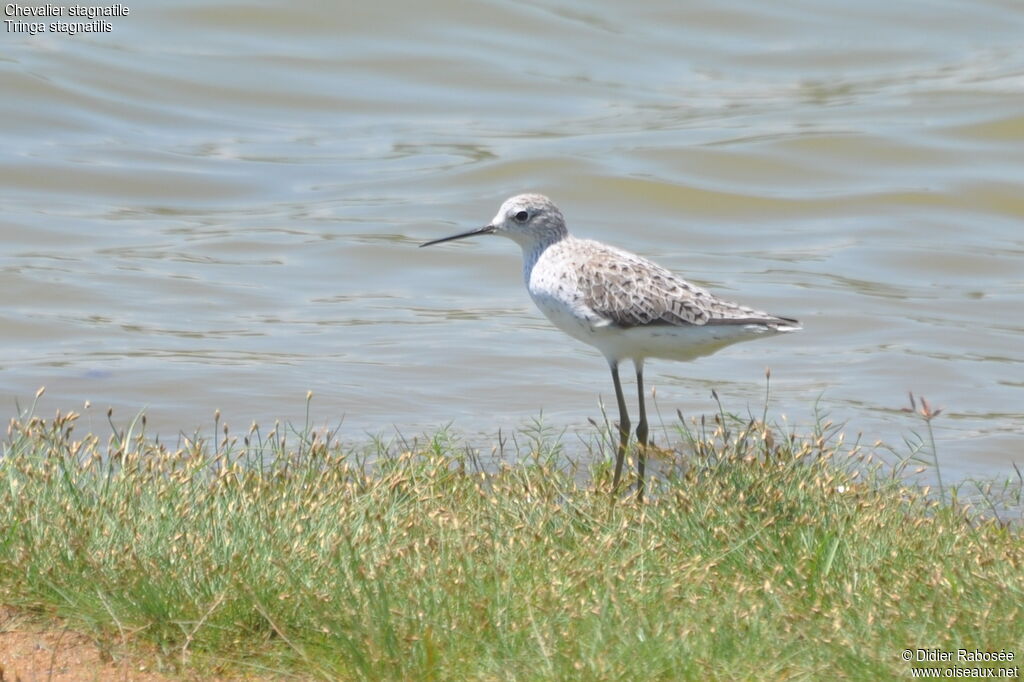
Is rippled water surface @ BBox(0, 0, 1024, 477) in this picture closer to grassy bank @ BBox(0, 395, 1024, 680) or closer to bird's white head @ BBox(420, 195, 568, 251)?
bird's white head @ BBox(420, 195, 568, 251)

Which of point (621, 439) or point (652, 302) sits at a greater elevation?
point (652, 302)

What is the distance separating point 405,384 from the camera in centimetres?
986

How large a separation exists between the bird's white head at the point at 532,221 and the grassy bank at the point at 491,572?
203cm

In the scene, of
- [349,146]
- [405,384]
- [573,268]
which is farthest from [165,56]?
[573,268]

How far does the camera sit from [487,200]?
1424 centimetres

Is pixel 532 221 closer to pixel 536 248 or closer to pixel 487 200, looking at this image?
pixel 536 248

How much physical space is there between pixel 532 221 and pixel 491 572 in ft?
10.3

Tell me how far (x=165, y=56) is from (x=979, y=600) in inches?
580

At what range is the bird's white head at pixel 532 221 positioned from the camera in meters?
7.63

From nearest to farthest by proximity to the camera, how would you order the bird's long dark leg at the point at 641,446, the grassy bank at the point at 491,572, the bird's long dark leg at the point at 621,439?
the grassy bank at the point at 491,572 → the bird's long dark leg at the point at 641,446 → the bird's long dark leg at the point at 621,439

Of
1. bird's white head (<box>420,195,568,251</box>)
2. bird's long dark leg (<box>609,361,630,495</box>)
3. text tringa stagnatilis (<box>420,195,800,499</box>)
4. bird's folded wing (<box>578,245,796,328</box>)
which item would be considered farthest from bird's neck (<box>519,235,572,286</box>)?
bird's long dark leg (<box>609,361,630,495</box>)

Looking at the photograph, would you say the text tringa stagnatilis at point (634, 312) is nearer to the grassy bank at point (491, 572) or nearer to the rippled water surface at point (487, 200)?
the grassy bank at point (491, 572)

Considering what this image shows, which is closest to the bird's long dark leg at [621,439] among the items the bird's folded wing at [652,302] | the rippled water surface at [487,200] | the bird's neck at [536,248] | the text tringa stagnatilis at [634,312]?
the text tringa stagnatilis at [634,312]

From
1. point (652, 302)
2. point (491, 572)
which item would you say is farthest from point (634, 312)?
point (491, 572)
